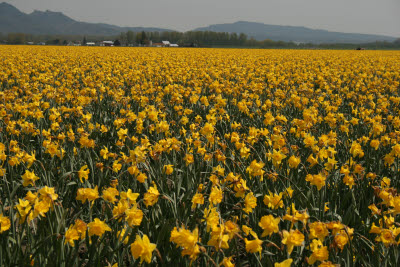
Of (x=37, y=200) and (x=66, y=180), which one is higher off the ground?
(x=37, y=200)

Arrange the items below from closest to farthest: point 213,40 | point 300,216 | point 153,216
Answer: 1. point 300,216
2. point 153,216
3. point 213,40

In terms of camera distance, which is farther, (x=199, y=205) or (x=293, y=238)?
(x=199, y=205)

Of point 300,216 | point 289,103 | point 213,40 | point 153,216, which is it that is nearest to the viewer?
point 300,216

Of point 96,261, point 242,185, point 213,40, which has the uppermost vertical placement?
point 213,40

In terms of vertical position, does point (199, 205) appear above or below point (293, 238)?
below

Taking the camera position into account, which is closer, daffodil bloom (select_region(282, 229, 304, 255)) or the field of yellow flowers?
daffodil bloom (select_region(282, 229, 304, 255))

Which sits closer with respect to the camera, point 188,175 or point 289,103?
point 188,175

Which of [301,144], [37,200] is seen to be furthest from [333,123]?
[37,200]

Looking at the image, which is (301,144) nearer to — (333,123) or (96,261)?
(333,123)

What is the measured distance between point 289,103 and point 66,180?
217 inches

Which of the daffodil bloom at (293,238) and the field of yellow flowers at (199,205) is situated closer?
the daffodil bloom at (293,238)

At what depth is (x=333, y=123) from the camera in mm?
5062

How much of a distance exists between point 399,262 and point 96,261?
2.23m

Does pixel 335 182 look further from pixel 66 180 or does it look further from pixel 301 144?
pixel 66 180
